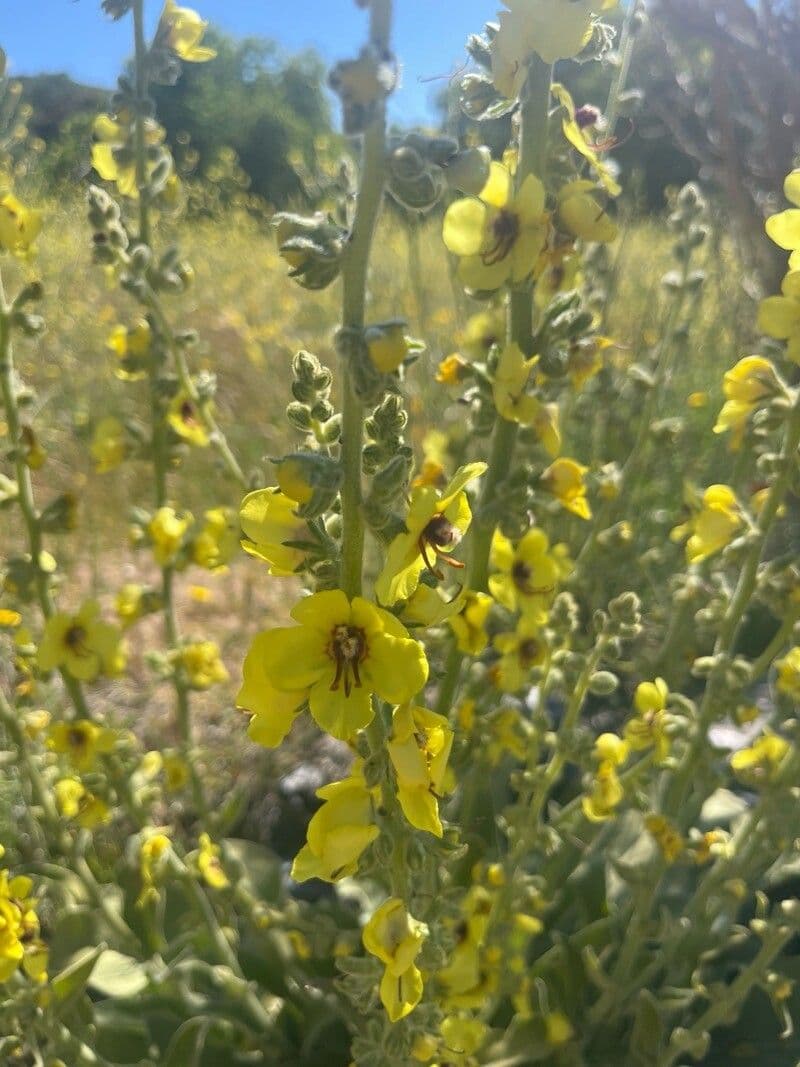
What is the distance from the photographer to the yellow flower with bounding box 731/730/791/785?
5.73 feet

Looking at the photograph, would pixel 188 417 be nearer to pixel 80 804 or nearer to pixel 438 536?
pixel 80 804

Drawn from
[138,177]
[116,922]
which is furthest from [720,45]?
[116,922]

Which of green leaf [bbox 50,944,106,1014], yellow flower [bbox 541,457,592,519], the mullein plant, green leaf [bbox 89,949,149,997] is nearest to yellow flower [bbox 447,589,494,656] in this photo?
the mullein plant

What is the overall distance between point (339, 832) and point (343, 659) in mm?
245

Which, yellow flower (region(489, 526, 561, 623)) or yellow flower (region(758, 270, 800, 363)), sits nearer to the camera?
yellow flower (region(758, 270, 800, 363))

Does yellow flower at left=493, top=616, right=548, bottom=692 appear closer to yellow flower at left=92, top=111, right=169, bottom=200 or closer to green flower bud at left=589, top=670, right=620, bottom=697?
green flower bud at left=589, top=670, right=620, bottom=697

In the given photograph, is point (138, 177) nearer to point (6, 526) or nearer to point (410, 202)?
point (410, 202)

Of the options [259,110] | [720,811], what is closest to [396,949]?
[720,811]

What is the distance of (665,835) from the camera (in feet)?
5.92

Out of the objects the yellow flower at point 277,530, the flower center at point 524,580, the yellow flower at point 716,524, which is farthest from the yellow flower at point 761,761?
the yellow flower at point 277,530

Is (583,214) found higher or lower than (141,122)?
lower

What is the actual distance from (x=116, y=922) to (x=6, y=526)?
9.90 feet

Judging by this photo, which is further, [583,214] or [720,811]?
[720,811]

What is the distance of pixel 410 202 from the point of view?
977 millimetres
